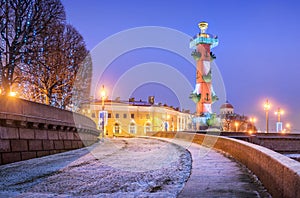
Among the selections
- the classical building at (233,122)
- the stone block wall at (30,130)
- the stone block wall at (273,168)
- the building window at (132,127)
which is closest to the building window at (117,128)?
the building window at (132,127)

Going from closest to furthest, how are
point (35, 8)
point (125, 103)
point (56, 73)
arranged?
point (35, 8) < point (56, 73) < point (125, 103)

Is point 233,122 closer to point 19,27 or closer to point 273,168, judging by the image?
point 19,27

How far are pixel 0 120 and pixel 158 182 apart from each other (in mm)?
7699

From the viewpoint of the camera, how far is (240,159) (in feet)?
38.3

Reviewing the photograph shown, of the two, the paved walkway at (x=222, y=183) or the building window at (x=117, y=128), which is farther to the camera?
the building window at (x=117, y=128)

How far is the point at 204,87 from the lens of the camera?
81375mm

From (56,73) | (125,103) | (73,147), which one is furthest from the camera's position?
(125,103)

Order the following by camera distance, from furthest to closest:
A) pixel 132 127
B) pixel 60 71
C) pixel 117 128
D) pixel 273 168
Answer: pixel 132 127, pixel 117 128, pixel 60 71, pixel 273 168

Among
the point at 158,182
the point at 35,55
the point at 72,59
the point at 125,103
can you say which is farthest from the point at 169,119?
the point at 158,182

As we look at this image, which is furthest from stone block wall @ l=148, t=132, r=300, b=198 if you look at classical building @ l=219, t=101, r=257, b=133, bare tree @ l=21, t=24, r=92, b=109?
classical building @ l=219, t=101, r=257, b=133

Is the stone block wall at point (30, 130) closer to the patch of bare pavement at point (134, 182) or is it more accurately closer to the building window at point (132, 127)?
the patch of bare pavement at point (134, 182)

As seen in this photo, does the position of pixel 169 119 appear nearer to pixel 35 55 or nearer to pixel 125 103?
pixel 125 103

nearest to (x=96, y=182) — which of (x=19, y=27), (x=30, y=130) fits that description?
(x=30, y=130)

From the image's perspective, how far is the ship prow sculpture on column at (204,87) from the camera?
81.1 metres
